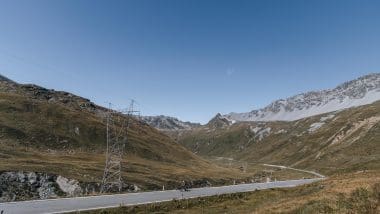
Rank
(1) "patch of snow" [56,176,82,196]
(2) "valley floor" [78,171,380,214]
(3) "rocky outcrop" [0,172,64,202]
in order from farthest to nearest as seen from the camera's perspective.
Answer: (1) "patch of snow" [56,176,82,196] → (3) "rocky outcrop" [0,172,64,202] → (2) "valley floor" [78,171,380,214]

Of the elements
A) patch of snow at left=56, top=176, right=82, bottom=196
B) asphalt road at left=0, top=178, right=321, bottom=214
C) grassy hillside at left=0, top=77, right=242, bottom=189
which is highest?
grassy hillside at left=0, top=77, right=242, bottom=189

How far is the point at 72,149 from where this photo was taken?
12600 cm

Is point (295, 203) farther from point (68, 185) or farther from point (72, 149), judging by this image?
point (72, 149)

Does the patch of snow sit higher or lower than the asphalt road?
lower

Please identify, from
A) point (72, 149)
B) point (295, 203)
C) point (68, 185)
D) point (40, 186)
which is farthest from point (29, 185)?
point (72, 149)

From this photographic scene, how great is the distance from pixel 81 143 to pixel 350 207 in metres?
116

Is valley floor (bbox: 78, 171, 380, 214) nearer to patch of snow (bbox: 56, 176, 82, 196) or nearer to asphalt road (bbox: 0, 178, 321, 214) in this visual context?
asphalt road (bbox: 0, 178, 321, 214)

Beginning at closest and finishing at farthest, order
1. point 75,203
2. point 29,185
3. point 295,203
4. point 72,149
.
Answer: point 295,203 → point 75,203 → point 29,185 → point 72,149

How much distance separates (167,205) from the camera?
42.4m

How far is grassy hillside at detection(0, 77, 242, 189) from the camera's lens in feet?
293

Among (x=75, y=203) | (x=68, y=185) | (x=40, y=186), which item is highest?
(x=75, y=203)

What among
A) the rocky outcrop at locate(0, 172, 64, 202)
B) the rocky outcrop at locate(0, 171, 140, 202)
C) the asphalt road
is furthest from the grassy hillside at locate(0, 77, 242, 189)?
the asphalt road

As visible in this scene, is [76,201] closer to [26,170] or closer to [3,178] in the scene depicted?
[3,178]

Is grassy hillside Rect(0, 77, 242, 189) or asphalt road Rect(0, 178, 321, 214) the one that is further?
grassy hillside Rect(0, 77, 242, 189)
